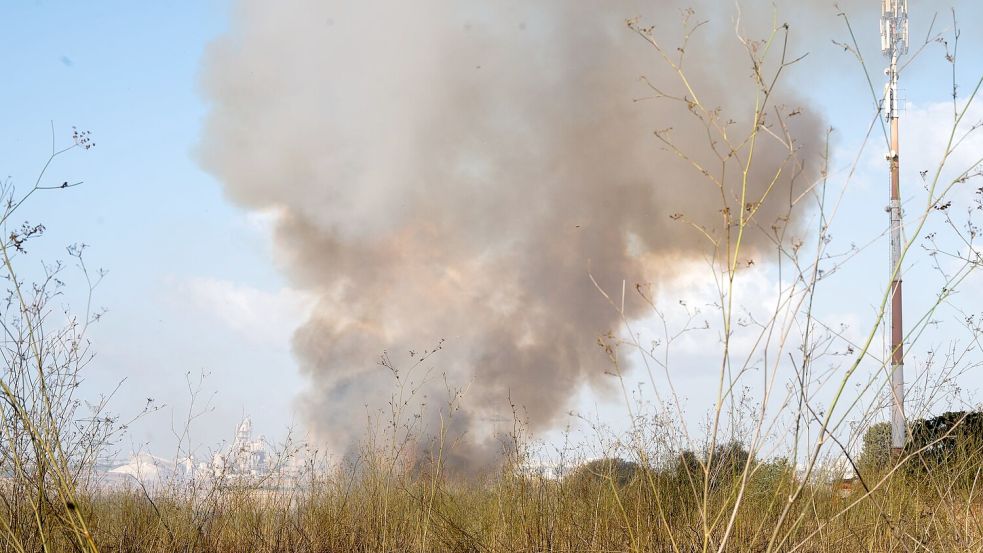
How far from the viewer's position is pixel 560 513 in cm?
588

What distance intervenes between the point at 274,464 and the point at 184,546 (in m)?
1.48

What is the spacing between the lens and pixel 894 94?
1694cm

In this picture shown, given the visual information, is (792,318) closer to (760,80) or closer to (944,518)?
(760,80)

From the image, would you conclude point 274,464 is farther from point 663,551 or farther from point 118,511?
point 663,551

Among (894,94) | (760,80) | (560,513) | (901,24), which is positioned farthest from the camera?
(901,24)

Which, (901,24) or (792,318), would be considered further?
(901,24)

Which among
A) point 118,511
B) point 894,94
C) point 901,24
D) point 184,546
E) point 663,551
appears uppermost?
point 901,24

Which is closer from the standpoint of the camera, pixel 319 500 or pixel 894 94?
pixel 319 500

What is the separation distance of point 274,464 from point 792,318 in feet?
21.5

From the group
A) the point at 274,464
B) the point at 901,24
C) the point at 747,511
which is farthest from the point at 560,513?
the point at 901,24

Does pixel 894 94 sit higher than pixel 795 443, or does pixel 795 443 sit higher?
pixel 894 94

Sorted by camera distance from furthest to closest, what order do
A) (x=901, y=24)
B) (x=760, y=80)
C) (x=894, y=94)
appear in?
1. (x=901, y=24)
2. (x=894, y=94)
3. (x=760, y=80)

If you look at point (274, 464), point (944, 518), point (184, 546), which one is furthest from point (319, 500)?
point (944, 518)

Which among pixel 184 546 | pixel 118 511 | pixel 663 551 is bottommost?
pixel 663 551
